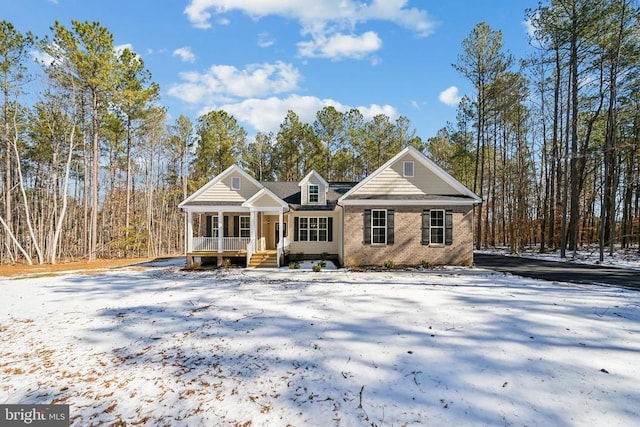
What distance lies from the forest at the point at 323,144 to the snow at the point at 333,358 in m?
12.7

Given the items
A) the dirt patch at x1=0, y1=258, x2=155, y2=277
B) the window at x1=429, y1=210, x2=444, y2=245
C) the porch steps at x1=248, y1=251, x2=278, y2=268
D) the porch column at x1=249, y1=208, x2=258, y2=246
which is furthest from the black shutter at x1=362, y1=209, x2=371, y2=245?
the dirt patch at x1=0, y1=258, x2=155, y2=277

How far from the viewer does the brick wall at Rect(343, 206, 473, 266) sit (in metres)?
13.6

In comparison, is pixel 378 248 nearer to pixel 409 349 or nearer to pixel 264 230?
pixel 264 230

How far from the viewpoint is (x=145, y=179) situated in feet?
94.9

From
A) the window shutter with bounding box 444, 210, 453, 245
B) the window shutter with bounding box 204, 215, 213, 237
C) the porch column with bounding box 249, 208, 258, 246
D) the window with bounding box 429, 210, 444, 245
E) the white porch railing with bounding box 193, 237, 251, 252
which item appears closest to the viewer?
the window shutter with bounding box 444, 210, 453, 245

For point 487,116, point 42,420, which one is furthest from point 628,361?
point 487,116

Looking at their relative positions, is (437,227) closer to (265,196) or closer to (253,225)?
(265,196)

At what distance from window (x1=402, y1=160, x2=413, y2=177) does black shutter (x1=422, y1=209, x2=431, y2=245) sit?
205 centimetres

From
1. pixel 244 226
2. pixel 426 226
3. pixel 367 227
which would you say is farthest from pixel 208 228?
pixel 426 226

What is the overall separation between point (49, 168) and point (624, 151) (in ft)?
163

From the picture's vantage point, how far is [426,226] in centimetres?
1377

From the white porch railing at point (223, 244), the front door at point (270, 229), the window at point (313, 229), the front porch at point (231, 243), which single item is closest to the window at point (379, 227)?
the window at point (313, 229)

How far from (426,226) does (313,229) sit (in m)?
6.39

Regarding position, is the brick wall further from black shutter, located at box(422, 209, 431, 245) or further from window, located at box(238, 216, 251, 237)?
window, located at box(238, 216, 251, 237)
